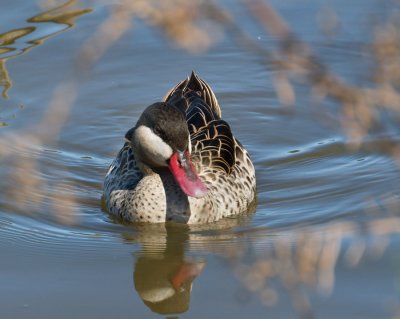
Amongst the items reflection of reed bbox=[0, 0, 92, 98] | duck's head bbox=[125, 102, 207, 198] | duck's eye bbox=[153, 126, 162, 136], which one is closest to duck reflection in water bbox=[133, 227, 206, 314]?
duck's head bbox=[125, 102, 207, 198]

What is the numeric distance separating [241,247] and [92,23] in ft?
16.9

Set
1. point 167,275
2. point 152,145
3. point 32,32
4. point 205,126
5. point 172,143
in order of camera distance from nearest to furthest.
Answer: point 167,275
point 172,143
point 152,145
point 205,126
point 32,32

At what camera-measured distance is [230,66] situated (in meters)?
10.3

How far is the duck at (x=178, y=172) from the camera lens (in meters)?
6.91

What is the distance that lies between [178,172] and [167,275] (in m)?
0.84

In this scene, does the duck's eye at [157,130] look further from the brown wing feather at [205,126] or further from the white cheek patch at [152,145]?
the brown wing feather at [205,126]

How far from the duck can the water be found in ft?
0.47

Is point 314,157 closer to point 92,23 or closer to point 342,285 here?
point 342,285

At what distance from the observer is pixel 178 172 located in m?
6.91

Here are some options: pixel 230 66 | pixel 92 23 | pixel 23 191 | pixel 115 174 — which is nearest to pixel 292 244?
pixel 115 174

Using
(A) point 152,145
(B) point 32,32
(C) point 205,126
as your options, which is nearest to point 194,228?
(A) point 152,145

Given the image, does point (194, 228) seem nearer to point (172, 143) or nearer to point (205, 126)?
point (172, 143)

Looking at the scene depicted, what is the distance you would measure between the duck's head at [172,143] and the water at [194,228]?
1.46 ft

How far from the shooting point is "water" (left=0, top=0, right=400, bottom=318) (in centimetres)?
568
